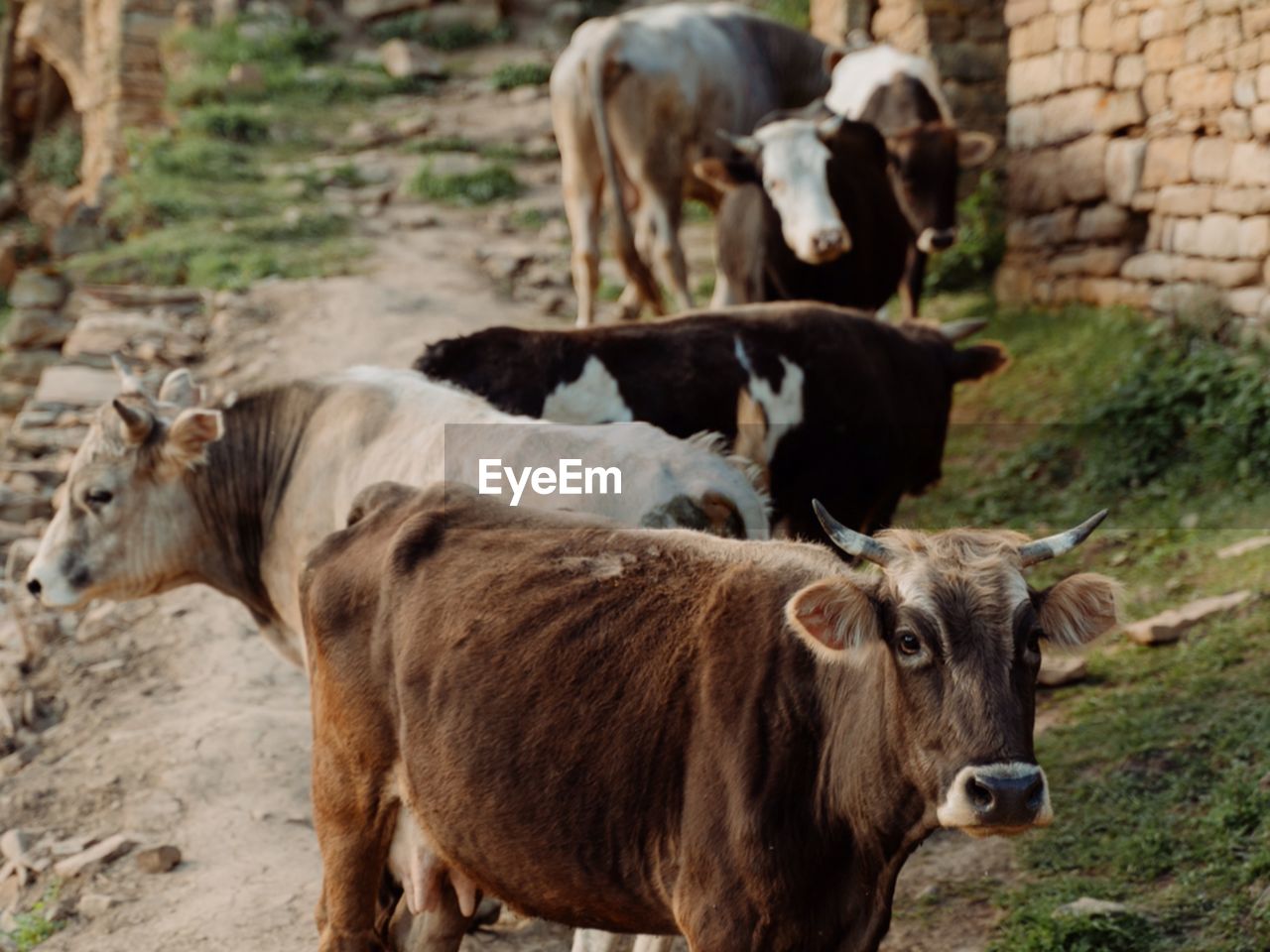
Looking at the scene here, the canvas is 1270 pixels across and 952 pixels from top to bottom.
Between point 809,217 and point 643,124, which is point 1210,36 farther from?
point 643,124

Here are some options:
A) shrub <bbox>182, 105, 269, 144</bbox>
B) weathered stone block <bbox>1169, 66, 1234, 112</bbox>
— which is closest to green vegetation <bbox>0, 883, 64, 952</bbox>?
weathered stone block <bbox>1169, 66, 1234, 112</bbox>

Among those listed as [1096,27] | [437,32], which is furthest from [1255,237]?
[437,32]

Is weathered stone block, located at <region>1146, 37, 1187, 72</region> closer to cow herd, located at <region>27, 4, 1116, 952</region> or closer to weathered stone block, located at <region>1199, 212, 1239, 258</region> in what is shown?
weathered stone block, located at <region>1199, 212, 1239, 258</region>

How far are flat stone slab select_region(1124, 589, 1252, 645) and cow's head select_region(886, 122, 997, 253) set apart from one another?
162 inches

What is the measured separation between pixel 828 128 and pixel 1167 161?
2.12 m

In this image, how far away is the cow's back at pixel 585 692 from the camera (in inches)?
158

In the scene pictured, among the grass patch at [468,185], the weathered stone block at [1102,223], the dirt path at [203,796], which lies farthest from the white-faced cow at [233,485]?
the grass patch at [468,185]

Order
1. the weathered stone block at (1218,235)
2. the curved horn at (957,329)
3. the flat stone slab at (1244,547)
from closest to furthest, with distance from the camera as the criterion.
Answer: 1. the flat stone slab at (1244,547)
2. the curved horn at (957,329)
3. the weathered stone block at (1218,235)

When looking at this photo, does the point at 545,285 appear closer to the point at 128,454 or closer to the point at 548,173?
the point at 548,173

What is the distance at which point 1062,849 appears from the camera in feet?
19.4

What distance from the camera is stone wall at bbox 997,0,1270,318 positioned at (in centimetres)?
954

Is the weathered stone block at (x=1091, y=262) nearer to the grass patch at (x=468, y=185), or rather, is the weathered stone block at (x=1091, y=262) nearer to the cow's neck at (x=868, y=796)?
the grass patch at (x=468, y=185)

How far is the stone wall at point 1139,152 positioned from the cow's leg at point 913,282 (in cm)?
98

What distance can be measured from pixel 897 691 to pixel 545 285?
1023cm
